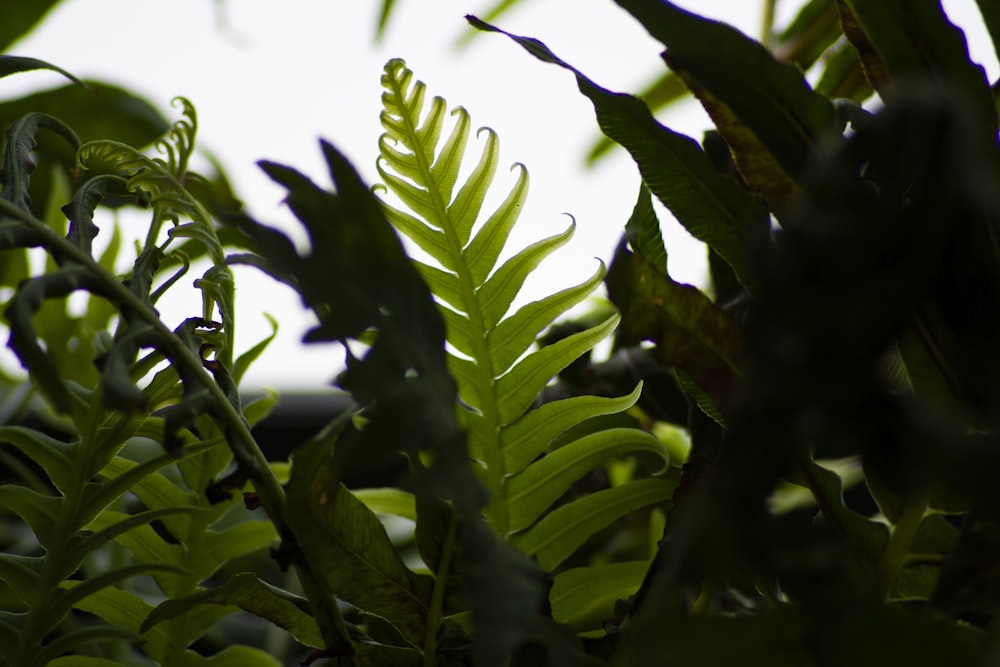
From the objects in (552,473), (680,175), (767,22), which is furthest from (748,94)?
(767,22)

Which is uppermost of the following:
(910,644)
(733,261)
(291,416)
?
(291,416)

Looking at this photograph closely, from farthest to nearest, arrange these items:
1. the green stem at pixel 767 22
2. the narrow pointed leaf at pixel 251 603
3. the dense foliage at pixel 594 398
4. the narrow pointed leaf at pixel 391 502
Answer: the green stem at pixel 767 22
the narrow pointed leaf at pixel 391 502
the narrow pointed leaf at pixel 251 603
the dense foliage at pixel 594 398

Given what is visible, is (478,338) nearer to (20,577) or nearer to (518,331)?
(518,331)

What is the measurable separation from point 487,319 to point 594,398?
0.05 metres

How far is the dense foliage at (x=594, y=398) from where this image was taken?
0.47 ft

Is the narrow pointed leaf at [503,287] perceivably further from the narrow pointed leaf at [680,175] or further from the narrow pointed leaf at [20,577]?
the narrow pointed leaf at [20,577]

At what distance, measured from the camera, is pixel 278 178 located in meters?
0.18

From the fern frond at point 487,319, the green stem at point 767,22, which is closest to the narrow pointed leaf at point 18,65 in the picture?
the fern frond at point 487,319

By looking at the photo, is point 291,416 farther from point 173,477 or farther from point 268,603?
point 268,603

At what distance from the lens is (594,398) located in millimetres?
301

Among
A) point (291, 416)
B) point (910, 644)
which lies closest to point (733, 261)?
point (910, 644)

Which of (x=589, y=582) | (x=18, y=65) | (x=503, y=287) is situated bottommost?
(x=589, y=582)

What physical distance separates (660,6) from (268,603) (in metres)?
0.21

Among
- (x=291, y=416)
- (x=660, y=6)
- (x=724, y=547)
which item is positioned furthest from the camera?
(x=291, y=416)
